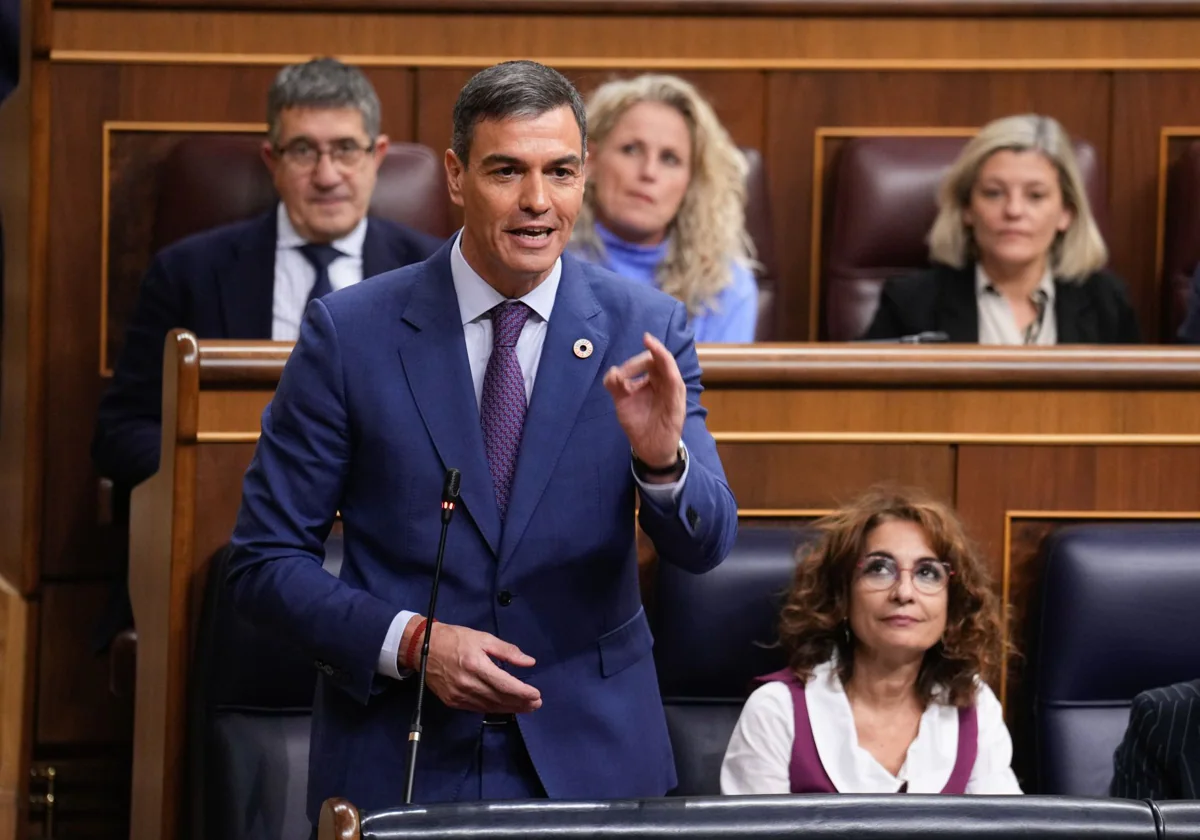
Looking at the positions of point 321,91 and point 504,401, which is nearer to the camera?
point 504,401

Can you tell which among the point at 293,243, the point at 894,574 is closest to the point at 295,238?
the point at 293,243

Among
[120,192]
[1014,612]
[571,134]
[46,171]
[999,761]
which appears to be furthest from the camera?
[120,192]

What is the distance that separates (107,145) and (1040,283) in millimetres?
969

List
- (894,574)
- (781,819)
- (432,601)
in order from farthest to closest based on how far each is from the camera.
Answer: (894,574) → (432,601) → (781,819)

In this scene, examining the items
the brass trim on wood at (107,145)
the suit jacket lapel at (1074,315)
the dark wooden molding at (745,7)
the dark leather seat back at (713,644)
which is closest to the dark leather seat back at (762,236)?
the dark wooden molding at (745,7)

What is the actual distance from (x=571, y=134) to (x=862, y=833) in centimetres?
40

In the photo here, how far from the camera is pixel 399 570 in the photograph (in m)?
0.92

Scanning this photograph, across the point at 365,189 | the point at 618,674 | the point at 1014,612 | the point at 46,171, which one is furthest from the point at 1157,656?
the point at 46,171

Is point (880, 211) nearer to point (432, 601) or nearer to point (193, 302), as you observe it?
point (193, 302)

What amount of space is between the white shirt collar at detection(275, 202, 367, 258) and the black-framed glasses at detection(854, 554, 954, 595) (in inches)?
25.9

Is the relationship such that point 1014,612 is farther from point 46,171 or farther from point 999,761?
point 46,171

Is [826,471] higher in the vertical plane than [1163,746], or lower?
higher

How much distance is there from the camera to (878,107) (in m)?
1.96

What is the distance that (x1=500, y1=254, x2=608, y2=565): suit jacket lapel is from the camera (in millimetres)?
913
